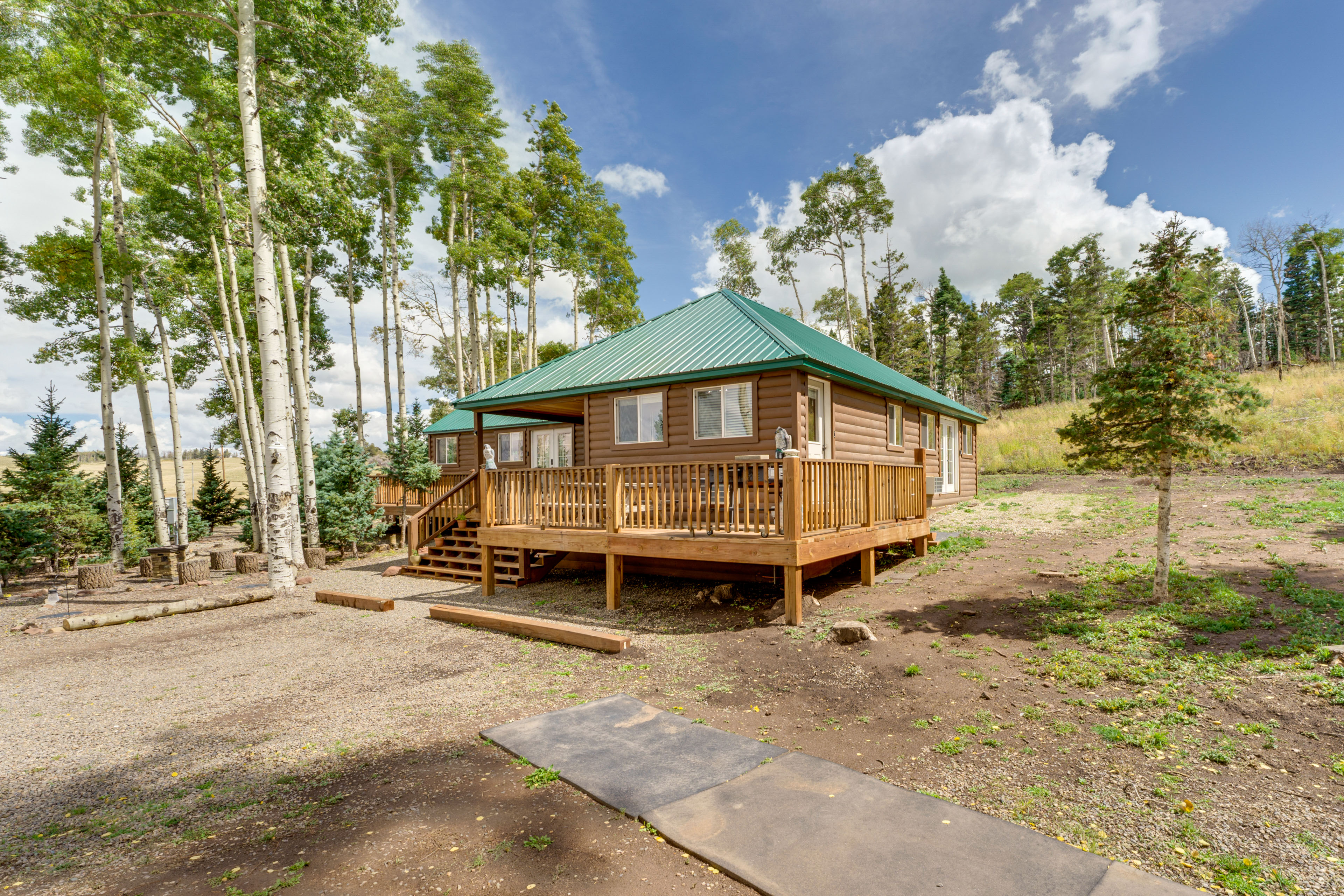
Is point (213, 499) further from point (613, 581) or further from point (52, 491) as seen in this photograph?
point (613, 581)

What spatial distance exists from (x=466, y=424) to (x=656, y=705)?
20.1 metres

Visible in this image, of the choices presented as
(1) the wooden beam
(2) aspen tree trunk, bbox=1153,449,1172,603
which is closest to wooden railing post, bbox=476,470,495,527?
(1) the wooden beam

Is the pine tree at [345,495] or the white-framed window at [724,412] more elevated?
the white-framed window at [724,412]

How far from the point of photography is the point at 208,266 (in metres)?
20.0

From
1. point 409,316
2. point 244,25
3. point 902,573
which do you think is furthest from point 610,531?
point 409,316

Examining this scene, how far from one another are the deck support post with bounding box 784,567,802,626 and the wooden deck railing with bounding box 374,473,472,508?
37.1ft

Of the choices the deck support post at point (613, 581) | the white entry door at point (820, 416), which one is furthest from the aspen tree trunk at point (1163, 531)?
the deck support post at point (613, 581)

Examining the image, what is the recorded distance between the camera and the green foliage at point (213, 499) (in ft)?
81.6

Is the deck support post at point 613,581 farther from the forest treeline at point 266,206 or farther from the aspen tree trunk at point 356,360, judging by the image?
the aspen tree trunk at point 356,360

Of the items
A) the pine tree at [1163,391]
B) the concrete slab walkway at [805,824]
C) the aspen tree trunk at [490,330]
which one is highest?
the aspen tree trunk at [490,330]

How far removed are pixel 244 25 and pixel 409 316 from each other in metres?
17.0

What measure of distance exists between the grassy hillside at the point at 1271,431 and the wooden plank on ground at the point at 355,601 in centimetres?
1570

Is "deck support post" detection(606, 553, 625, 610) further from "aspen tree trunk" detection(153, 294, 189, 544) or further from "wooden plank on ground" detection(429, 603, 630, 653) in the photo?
"aspen tree trunk" detection(153, 294, 189, 544)

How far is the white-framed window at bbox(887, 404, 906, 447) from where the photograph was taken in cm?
1512
